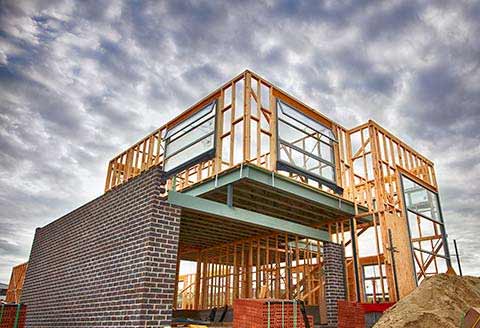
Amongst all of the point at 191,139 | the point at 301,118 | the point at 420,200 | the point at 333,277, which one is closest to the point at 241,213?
the point at 191,139

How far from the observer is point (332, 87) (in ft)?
46.0

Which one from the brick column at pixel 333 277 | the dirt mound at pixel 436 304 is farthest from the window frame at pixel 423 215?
the dirt mound at pixel 436 304

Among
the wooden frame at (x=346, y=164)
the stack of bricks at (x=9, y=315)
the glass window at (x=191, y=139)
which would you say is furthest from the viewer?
the glass window at (x=191, y=139)

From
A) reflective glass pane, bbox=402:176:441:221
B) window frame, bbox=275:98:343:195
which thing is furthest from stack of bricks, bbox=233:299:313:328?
reflective glass pane, bbox=402:176:441:221

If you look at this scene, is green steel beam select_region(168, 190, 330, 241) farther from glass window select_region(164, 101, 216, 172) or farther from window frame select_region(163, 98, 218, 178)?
glass window select_region(164, 101, 216, 172)

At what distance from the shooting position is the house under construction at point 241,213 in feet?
25.6

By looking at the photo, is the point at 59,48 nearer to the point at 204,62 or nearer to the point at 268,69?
the point at 204,62

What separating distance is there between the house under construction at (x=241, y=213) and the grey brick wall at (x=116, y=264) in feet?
0.10

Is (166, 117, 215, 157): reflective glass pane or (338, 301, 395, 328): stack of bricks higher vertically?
(166, 117, 215, 157): reflective glass pane

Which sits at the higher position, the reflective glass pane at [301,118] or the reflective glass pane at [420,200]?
the reflective glass pane at [301,118]

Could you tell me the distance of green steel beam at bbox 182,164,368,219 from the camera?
9.34m

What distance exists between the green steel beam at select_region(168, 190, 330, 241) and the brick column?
0.72 m

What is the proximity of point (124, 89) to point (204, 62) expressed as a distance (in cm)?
304

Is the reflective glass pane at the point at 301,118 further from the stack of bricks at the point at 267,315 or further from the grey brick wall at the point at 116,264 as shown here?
the stack of bricks at the point at 267,315
